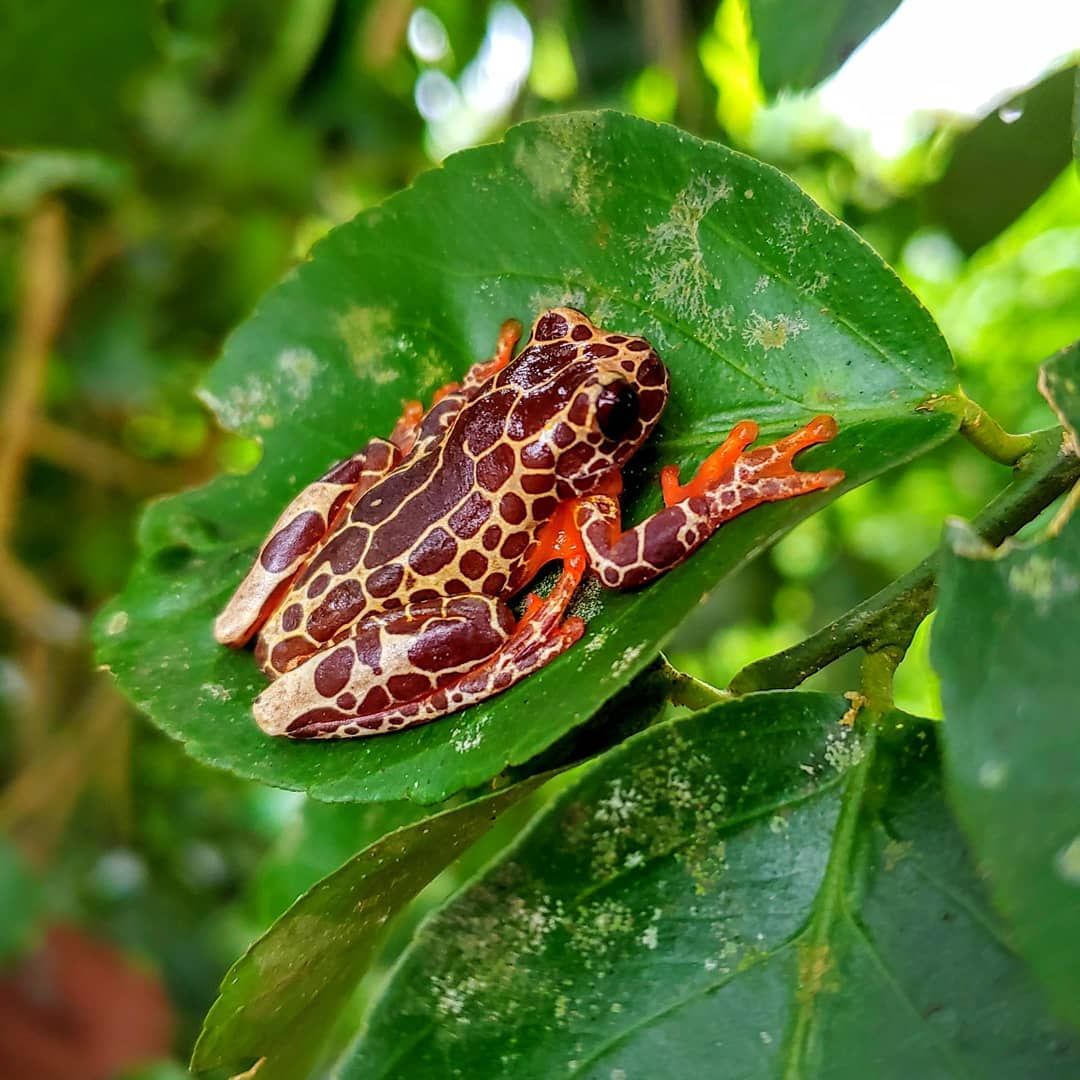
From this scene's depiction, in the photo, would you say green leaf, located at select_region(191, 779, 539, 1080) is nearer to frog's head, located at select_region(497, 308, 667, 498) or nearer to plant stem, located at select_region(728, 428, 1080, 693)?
plant stem, located at select_region(728, 428, 1080, 693)

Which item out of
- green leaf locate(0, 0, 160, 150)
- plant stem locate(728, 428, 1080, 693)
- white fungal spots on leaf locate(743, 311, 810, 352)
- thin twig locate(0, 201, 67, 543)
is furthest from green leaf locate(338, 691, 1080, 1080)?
thin twig locate(0, 201, 67, 543)

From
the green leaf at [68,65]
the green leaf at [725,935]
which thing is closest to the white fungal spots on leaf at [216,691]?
the green leaf at [725,935]

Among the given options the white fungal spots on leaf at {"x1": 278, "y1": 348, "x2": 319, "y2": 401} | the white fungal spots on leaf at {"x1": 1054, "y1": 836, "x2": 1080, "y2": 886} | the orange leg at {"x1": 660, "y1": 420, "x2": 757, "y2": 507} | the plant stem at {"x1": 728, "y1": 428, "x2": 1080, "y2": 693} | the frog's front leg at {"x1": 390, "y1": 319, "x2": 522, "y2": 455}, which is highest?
the white fungal spots on leaf at {"x1": 278, "y1": 348, "x2": 319, "y2": 401}

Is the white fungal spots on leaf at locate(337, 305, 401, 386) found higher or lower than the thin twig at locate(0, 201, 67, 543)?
lower

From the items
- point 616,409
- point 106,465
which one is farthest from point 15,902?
point 616,409

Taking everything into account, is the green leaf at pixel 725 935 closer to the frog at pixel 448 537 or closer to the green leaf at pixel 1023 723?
the green leaf at pixel 1023 723

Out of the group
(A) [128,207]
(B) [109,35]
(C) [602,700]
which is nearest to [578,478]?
(C) [602,700]

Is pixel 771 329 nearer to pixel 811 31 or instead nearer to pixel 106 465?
pixel 811 31
